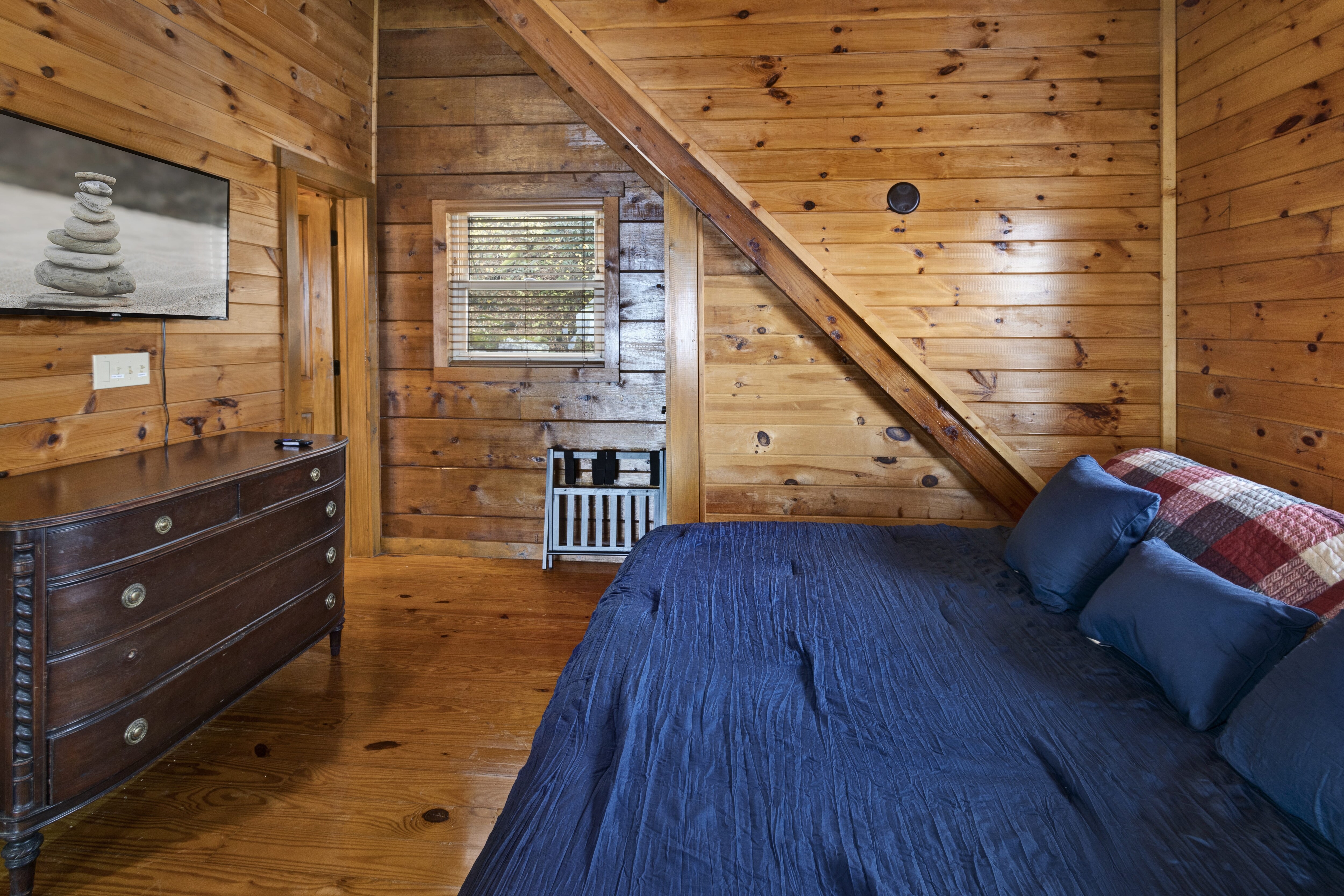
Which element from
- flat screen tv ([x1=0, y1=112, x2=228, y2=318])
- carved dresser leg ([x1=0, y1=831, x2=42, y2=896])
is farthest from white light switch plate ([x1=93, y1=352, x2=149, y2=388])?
carved dresser leg ([x1=0, y1=831, x2=42, y2=896])

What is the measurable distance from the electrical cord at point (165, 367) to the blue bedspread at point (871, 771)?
169cm

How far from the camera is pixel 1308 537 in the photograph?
4.89 ft

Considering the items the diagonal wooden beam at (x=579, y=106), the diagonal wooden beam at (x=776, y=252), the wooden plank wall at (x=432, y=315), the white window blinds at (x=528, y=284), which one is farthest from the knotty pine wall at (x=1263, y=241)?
the white window blinds at (x=528, y=284)

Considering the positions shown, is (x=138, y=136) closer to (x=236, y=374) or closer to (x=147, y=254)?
(x=147, y=254)

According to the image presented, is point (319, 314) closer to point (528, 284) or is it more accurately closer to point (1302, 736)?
point (528, 284)

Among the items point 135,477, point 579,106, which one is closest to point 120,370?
point 135,477

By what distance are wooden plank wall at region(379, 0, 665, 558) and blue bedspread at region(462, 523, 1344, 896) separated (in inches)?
87.7

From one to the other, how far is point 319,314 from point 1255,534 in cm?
387

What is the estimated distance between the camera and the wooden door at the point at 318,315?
389 centimetres

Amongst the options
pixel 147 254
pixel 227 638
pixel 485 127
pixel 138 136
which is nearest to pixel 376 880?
pixel 227 638

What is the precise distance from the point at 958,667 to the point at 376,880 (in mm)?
1275

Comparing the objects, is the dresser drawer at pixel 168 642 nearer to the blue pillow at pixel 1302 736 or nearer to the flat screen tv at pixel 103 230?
the flat screen tv at pixel 103 230

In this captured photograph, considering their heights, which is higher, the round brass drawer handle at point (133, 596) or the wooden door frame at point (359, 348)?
the wooden door frame at point (359, 348)

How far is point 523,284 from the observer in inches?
153
